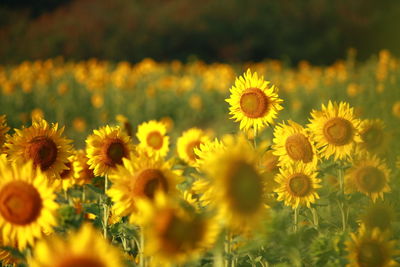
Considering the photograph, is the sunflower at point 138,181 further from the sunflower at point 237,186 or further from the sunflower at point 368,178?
the sunflower at point 368,178

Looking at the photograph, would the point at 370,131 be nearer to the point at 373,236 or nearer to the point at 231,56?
the point at 373,236

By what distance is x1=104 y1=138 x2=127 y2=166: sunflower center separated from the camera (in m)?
2.50

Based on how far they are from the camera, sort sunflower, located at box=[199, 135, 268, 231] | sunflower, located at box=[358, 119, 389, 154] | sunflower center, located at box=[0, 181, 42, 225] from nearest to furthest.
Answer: sunflower, located at box=[199, 135, 268, 231] → sunflower center, located at box=[0, 181, 42, 225] → sunflower, located at box=[358, 119, 389, 154]

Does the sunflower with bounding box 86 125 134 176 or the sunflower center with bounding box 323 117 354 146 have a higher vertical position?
the sunflower center with bounding box 323 117 354 146

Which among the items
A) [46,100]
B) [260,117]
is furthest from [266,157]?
[46,100]

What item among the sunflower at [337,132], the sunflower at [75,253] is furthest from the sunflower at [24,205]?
the sunflower at [337,132]

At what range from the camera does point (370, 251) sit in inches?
81.3

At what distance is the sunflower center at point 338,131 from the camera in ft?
9.34

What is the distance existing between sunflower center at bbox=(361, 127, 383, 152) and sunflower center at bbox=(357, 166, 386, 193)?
8.6 inches

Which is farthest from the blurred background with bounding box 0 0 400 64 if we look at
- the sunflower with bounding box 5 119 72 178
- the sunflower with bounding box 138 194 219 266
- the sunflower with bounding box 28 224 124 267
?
the sunflower with bounding box 28 224 124 267

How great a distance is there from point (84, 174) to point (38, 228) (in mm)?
1264

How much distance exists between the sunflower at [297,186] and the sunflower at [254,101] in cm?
31

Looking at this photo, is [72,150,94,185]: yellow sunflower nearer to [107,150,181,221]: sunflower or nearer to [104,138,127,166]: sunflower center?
[104,138,127,166]: sunflower center

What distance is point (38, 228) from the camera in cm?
179
